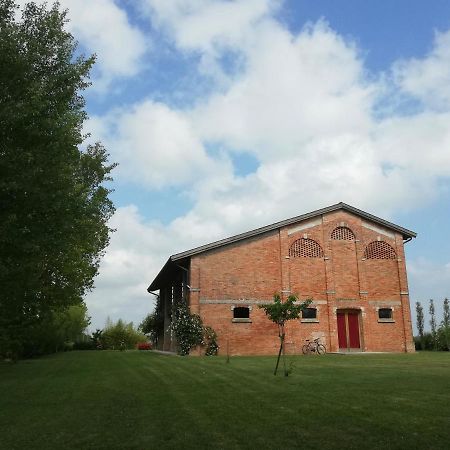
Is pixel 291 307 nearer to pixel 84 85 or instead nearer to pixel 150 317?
pixel 84 85

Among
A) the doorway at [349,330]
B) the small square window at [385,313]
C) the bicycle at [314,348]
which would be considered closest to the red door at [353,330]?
the doorway at [349,330]

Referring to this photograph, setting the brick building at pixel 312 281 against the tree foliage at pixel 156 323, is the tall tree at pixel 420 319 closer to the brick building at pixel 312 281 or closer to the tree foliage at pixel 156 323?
the brick building at pixel 312 281

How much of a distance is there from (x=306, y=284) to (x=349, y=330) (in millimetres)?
3704

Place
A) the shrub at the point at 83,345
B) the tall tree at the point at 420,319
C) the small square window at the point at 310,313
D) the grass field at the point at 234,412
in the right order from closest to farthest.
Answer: the grass field at the point at 234,412 < the small square window at the point at 310,313 < the tall tree at the point at 420,319 < the shrub at the point at 83,345

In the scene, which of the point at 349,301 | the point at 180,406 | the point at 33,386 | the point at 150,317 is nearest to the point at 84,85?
the point at 33,386

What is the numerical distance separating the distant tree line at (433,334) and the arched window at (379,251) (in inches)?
243

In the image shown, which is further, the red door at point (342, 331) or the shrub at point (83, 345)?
the shrub at point (83, 345)

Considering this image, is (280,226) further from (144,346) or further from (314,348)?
(144,346)

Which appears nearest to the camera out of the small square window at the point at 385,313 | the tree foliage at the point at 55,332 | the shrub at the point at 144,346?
the tree foliage at the point at 55,332

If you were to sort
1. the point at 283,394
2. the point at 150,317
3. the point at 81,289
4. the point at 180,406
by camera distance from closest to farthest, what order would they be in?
the point at 180,406
the point at 283,394
the point at 81,289
the point at 150,317

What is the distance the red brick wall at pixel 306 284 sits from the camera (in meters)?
Result: 26.1

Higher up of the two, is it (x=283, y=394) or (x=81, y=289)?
(x=81, y=289)

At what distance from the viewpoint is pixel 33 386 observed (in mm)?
13109

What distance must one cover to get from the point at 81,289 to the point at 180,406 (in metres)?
17.5
